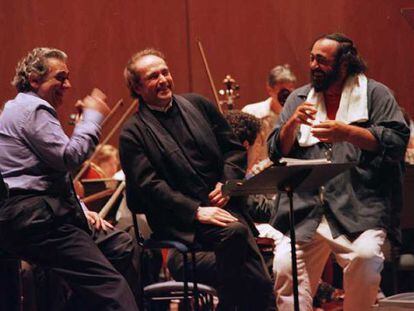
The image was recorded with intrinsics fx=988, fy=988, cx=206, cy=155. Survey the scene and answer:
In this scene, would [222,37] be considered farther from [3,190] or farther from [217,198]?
[3,190]

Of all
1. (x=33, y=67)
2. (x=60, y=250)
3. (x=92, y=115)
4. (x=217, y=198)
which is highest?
(x=33, y=67)

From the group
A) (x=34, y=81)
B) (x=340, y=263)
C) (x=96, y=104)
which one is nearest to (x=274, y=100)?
(x=340, y=263)

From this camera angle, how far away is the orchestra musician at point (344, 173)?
4.57m

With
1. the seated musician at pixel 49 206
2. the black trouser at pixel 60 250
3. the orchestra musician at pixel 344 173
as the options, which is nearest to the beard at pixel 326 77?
the orchestra musician at pixel 344 173

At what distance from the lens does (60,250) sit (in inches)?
168

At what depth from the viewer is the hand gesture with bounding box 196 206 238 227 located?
4488 millimetres

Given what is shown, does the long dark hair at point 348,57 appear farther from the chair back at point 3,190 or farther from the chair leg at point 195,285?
the chair back at point 3,190

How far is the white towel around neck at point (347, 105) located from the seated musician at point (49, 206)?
1035 mm

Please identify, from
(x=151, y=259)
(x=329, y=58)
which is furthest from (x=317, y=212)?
(x=151, y=259)

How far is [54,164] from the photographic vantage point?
4293 millimetres

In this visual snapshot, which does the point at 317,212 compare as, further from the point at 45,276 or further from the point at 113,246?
the point at 45,276

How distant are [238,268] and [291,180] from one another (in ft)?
1.67

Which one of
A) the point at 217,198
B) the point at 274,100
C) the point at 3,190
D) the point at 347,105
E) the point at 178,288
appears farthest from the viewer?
the point at 274,100

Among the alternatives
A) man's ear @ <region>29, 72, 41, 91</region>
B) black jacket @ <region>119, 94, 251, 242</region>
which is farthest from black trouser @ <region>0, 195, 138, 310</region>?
man's ear @ <region>29, 72, 41, 91</region>
